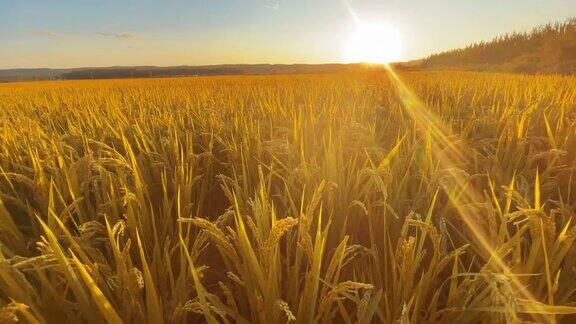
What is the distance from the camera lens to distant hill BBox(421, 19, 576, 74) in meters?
13.9

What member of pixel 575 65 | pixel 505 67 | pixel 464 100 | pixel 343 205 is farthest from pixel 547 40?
pixel 343 205

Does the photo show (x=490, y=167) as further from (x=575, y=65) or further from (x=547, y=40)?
(x=547, y=40)

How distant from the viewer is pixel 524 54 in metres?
17.3

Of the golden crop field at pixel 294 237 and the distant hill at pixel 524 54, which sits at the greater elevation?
the distant hill at pixel 524 54

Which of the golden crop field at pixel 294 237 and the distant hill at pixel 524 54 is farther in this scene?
the distant hill at pixel 524 54

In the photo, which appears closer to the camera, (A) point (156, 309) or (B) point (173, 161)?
(A) point (156, 309)

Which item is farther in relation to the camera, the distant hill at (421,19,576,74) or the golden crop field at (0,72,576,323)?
the distant hill at (421,19,576,74)

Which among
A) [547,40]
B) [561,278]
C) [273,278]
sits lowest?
[561,278]

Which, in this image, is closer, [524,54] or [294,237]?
[294,237]

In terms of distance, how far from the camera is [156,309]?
2.39 ft

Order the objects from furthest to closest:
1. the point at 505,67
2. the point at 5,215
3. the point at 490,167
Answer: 1. the point at 505,67
2. the point at 490,167
3. the point at 5,215

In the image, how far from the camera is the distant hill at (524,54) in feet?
45.6

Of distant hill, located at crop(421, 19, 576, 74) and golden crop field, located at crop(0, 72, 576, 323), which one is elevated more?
distant hill, located at crop(421, 19, 576, 74)

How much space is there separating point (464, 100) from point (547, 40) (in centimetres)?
1691
